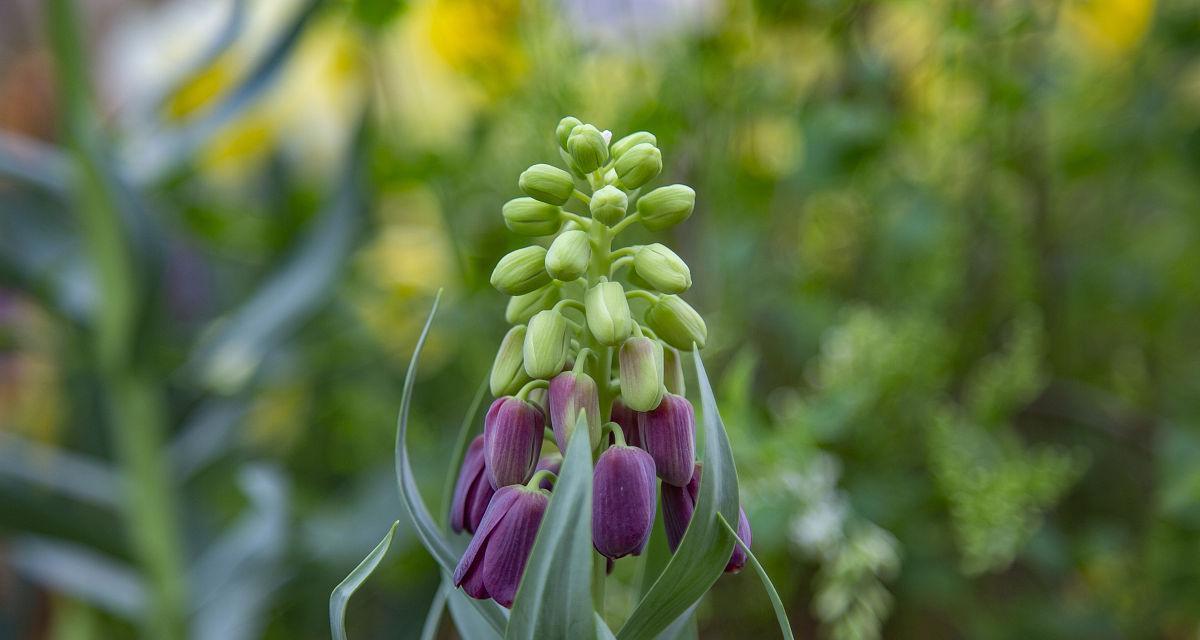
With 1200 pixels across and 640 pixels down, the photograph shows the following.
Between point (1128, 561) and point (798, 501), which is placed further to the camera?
point (1128, 561)

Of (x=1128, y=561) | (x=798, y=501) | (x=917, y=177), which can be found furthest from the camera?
(x=917, y=177)

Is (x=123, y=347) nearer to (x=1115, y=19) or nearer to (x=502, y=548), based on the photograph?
(x=502, y=548)

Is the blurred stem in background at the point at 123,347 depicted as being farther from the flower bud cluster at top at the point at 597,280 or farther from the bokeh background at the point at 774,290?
the flower bud cluster at top at the point at 597,280

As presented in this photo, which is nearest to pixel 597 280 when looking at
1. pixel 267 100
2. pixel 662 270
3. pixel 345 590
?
pixel 662 270

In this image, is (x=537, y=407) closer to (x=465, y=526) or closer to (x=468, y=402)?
(x=465, y=526)

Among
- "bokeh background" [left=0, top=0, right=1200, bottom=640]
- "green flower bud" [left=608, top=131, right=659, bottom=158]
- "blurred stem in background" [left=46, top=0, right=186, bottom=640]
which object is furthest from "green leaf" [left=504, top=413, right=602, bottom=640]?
"blurred stem in background" [left=46, top=0, right=186, bottom=640]

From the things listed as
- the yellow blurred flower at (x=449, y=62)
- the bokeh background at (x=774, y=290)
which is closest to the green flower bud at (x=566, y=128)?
the bokeh background at (x=774, y=290)

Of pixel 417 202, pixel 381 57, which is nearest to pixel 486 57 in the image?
pixel 381 57
